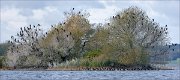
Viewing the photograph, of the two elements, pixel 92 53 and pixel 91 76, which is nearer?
pixel 91 76

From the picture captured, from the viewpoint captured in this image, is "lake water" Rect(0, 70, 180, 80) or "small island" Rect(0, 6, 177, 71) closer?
"lake water" Rect(0, 70, 180, 80)

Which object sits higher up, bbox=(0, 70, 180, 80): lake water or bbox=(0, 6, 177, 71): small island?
bbox=(0, 6, 177, 71): small island

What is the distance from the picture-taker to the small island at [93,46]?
78.2 meters

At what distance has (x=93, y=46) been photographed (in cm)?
8744

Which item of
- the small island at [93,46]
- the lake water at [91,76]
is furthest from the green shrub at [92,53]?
the lake water at [91,76]

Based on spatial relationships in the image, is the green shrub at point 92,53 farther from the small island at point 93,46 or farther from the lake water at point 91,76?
the lake water at point 91,76

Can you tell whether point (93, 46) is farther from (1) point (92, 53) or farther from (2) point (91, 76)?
(2) point (91, 76)

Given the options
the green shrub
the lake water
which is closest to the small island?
the green shrub

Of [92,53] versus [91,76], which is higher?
[92,53]

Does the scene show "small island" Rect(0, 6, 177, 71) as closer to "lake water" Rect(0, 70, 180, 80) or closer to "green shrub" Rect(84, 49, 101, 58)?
"green shrub" Rect(84, 49, 101, 58)

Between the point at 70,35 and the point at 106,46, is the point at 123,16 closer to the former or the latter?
the point at 106,46

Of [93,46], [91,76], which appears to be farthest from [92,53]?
[91,76]

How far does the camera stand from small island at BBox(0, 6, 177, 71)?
7825 cm

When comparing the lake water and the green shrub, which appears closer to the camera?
the lake water
